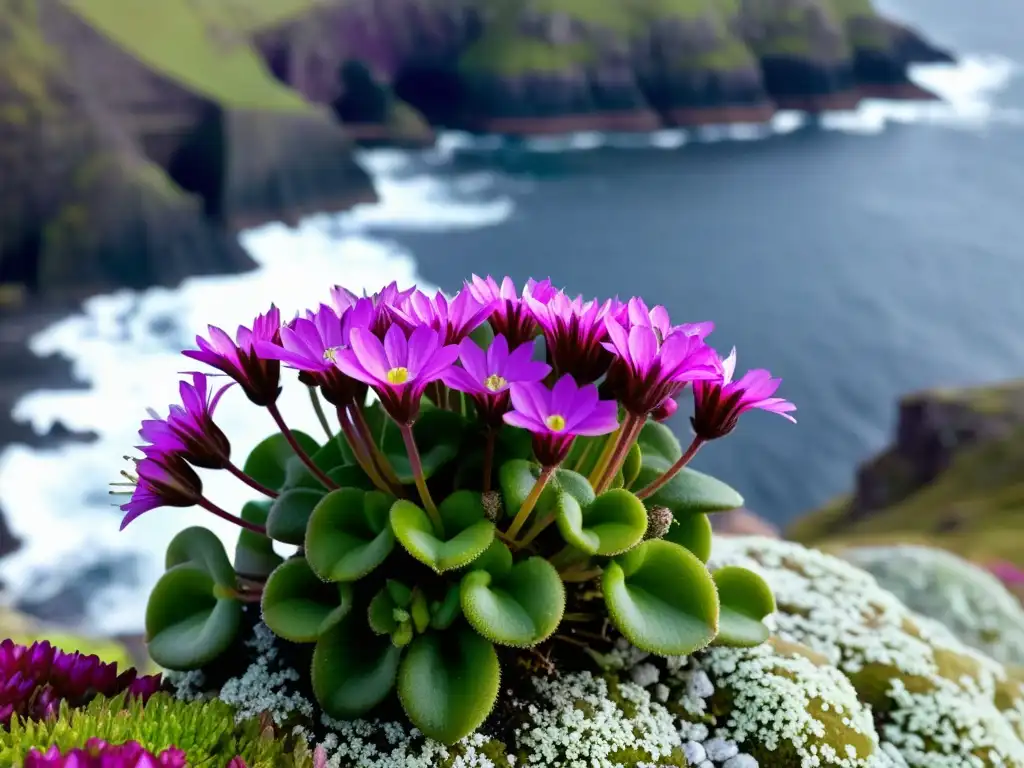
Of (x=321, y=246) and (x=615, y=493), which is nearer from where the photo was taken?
(x=615, y=493)

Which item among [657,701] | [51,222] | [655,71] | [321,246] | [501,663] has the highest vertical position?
[501,663]

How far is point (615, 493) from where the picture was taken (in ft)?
5.81

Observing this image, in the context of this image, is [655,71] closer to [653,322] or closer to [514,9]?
[514,9]

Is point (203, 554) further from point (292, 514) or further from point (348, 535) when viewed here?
point (348, 535)

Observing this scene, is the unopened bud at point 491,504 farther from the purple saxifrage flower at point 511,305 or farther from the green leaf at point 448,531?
the purple saxifrage flower at point 511,305

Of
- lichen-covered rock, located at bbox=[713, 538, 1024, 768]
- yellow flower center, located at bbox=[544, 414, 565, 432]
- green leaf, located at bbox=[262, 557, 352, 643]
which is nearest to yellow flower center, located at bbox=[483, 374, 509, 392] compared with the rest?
yellow flower center, located at bbox=[544, 414, 565, 432]

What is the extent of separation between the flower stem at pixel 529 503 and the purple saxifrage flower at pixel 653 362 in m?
0.23

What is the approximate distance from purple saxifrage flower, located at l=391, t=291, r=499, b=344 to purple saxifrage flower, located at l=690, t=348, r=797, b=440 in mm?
497

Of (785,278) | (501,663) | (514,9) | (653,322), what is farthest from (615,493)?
(514,9)

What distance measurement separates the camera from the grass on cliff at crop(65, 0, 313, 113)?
Result: 36.2 meters

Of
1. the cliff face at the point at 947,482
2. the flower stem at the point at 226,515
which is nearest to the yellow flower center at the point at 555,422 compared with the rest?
the flower stem at the point at 226,515

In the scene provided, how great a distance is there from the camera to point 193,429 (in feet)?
5.86

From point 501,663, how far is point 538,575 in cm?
36

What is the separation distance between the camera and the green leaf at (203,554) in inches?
77.0
